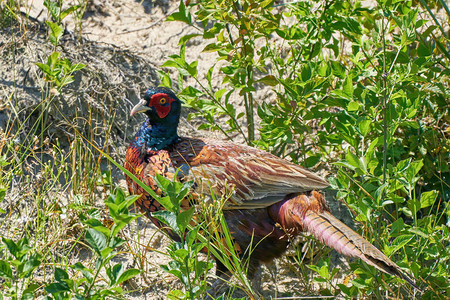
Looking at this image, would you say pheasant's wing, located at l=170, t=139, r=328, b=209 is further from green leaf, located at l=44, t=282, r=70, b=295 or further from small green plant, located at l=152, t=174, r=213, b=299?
green leaf, located at l=44, t=282, r=70, b=295

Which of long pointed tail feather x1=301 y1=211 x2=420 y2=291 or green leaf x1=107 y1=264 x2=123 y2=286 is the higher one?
green leaf x1=107 y1=264 x2=123 y2=286

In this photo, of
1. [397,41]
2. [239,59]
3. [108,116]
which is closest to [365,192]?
[397,41]

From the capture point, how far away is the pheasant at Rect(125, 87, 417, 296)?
10.5ft

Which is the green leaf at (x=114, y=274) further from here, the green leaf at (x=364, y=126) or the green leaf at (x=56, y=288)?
the green leaf at (x=364, y=126)

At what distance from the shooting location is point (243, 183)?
10.8 feet

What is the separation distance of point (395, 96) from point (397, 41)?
51 centimetres

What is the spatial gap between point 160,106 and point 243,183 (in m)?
0.76

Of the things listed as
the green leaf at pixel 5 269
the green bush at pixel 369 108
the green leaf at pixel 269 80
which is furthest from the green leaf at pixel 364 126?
the green leaf at pixel 5 269

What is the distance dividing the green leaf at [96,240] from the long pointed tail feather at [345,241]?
51.1 inches

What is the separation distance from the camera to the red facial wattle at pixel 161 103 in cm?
353

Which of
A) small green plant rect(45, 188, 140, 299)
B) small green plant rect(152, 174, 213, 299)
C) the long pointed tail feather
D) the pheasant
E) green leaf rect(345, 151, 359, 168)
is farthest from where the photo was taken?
the pheasant

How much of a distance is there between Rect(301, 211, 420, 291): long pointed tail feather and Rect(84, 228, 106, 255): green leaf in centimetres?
130

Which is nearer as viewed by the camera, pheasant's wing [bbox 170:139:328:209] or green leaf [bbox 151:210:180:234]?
green leaf [bbox 151:210:180:234]

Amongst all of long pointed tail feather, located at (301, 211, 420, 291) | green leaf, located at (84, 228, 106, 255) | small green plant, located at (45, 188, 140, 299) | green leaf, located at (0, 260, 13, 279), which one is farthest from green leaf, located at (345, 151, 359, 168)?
green leaf, located at (0, 260, 13, 279)
